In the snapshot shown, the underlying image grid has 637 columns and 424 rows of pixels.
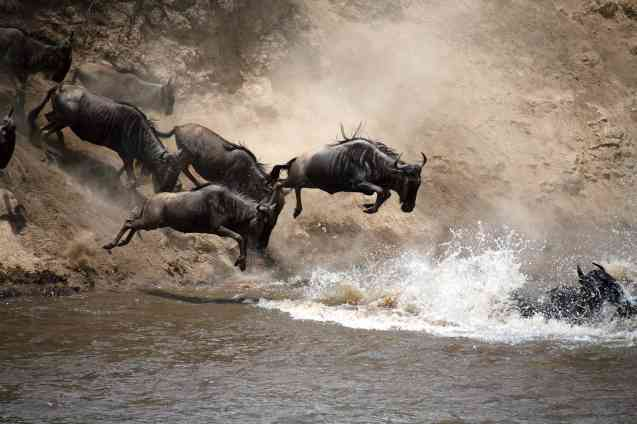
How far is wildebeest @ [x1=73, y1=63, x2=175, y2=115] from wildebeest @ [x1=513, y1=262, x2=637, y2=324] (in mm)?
8702

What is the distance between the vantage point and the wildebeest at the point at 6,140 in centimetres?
1077

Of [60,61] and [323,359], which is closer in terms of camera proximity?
[323,359]

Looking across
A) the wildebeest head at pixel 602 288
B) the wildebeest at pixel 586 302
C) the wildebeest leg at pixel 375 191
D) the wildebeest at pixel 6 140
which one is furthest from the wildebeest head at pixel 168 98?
the wildebeest head at pixel 602 288

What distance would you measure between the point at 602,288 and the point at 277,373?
420 centimetres

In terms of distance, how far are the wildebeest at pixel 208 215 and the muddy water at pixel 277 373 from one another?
1717 mm

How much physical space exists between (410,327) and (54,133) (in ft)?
24.3

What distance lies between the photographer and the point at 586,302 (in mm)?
9281

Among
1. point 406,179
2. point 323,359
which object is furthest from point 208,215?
point 323,359

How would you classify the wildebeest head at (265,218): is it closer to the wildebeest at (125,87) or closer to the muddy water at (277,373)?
the muddy water at (277,373)

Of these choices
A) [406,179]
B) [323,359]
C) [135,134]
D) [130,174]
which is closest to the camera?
[323,359]

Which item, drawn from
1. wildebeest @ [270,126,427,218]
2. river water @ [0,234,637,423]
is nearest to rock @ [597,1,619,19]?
wildebeest @ [270,126,427,218]

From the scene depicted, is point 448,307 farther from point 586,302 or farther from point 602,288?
point 602,288

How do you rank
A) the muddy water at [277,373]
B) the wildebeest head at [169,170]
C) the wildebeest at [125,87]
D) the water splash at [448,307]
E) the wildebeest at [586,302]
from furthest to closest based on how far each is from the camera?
the wildebeest at [125,87] → the wildebeest head at [169,170] → the wildebeest at [586,302] → the water splash at [448,307] → the muddy water at [277,373]

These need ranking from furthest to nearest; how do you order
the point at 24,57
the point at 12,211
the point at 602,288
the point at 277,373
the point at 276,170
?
the point at 24,57 < the point at 276,170 < the point at 12,211 < the point at 602,288 < the point at 277,373
